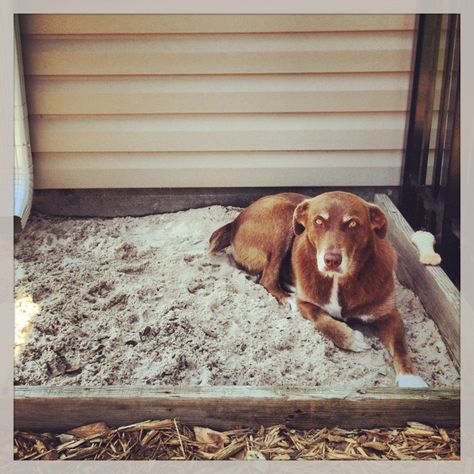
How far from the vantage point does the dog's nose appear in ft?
8.24

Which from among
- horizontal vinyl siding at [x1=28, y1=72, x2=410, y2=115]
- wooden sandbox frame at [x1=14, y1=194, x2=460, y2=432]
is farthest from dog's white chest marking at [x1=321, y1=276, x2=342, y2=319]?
horizontal vinyl siding at [x1=28, y1=72, x2=410, y2=115]

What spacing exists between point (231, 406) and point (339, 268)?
0.63m

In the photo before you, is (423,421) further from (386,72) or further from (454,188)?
(386,72)

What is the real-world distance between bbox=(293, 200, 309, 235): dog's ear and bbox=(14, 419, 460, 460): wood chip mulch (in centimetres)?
76

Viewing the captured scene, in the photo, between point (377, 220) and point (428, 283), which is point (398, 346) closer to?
point (428, 283)

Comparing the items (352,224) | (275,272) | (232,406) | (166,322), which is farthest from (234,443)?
(352,224)

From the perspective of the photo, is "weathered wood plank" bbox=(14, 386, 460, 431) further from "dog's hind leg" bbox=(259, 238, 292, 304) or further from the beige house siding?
the beige house siding

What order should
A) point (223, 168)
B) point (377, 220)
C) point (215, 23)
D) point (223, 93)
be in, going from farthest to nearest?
point (223, 168)
point (223, 93)
point (215, 23)
point (377, 220)

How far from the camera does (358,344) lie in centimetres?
249

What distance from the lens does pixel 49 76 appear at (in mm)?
2984

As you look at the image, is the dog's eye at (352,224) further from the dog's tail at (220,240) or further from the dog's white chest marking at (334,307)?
the dog's tail at (220,240)

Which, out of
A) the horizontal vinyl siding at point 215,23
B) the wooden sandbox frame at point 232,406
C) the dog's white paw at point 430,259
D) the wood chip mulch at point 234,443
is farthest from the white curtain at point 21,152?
the dog's white paw at point 430,259

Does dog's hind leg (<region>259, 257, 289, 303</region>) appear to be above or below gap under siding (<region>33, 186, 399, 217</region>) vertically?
below

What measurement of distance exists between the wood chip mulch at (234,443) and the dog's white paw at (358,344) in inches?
12.1
